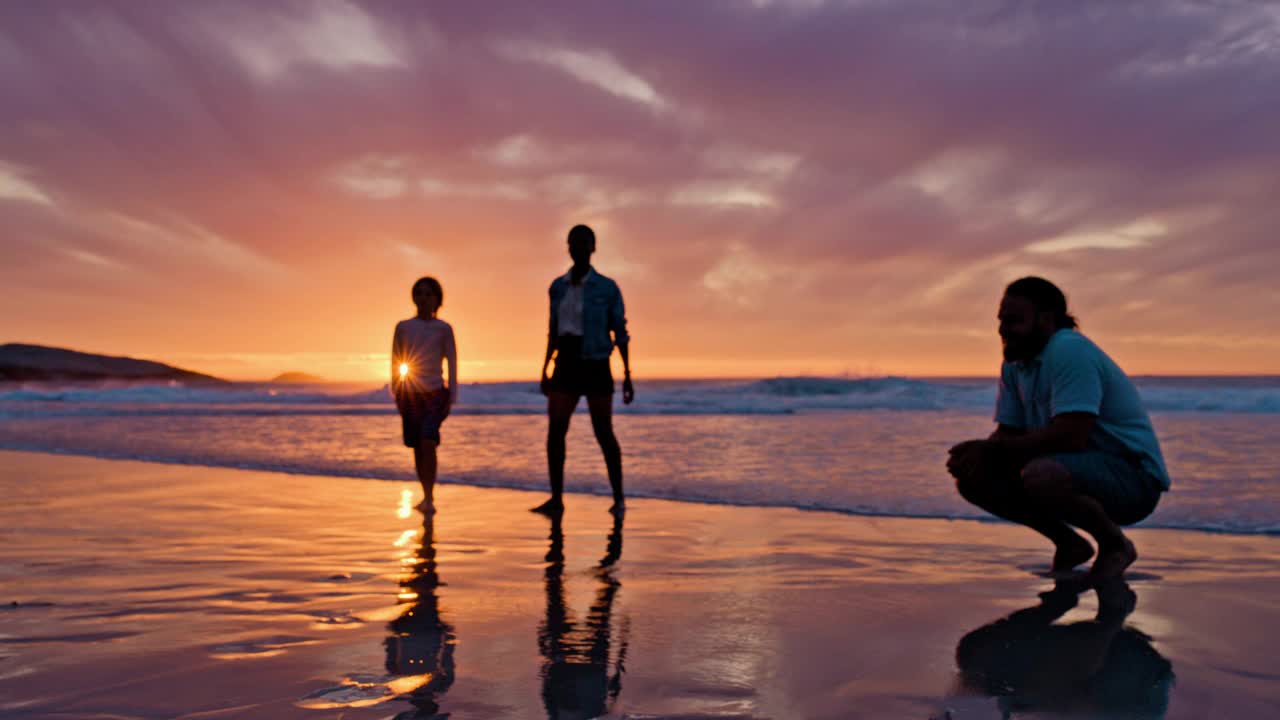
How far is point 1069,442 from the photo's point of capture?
3615 mm

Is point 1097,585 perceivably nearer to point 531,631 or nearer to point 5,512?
point 531,631

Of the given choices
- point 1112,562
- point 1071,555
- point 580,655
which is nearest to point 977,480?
point 1071,555

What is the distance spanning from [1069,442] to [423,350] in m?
4.61

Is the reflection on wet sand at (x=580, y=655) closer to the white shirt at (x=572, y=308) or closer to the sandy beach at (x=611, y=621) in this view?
the sandy beach at (x=611, y=621)

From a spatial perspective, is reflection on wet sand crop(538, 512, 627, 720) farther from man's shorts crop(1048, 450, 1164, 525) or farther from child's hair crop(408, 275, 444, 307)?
child's hair crop(408, 275, 444, 307)

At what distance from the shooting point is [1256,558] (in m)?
4.34

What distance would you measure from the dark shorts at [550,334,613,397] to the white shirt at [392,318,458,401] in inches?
34.2

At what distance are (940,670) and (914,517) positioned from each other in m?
3.37

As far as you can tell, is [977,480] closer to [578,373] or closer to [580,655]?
[580,655]

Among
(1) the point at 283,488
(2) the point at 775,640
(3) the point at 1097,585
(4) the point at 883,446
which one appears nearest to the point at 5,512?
(1) the point at 283,488

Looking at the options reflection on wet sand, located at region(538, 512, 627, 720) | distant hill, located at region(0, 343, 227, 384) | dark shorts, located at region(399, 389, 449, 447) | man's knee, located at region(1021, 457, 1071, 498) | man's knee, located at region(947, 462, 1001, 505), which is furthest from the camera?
distant hill, located at region(0, 343, 227, 384)

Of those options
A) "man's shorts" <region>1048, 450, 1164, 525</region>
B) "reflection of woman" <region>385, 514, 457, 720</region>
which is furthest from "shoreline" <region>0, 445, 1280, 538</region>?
"reflection of woman" <region>385, 514, 457, 720</region>

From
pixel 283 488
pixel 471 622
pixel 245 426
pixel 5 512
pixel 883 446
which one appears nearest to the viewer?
pixel 471 622

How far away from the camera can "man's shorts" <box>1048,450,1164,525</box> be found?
3.73 meters
